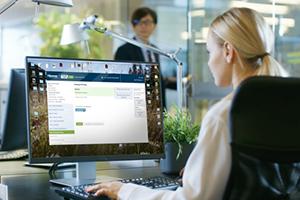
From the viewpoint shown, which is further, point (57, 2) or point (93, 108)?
point (57, 2)

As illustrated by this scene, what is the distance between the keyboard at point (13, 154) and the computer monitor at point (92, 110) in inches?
25.6

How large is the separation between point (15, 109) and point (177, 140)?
72 cm

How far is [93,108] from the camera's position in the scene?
1847 millimetres

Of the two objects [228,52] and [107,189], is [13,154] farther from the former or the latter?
[228,52]

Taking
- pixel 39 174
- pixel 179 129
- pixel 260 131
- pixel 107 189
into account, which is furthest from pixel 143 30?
pixel 260 131

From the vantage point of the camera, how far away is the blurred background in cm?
399

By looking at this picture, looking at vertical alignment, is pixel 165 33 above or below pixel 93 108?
above

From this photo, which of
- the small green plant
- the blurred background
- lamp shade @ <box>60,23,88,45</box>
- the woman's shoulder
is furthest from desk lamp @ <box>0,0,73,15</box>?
the blurred background

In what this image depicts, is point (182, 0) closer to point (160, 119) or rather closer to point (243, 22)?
point (160, 119)

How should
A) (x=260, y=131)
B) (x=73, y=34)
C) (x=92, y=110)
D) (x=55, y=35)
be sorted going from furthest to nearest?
1. (x=55, y=35)
2. (x=73, y=34)
3. (x=92, y=110)
4. (x=260, y=131)

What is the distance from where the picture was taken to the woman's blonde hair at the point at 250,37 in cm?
137

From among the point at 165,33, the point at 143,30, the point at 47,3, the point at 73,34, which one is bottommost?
the point at 73,34

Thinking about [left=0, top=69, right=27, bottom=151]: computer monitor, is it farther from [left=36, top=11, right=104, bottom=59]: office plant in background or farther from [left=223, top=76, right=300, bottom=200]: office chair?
[left=36, top=11, right=104, bottom=59]: office plant in background

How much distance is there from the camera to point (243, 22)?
1.37 meters
